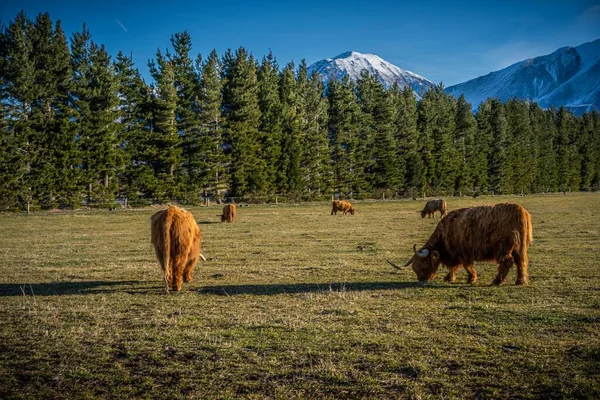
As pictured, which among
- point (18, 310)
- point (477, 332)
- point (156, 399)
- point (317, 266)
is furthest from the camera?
point (317, 266)

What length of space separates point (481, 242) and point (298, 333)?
574 centimetres

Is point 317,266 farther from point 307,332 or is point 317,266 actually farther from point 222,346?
point 222,346

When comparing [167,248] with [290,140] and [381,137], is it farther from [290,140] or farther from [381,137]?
[381,137]

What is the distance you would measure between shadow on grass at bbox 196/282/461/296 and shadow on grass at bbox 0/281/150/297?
68.5 inches

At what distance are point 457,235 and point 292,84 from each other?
57.7m

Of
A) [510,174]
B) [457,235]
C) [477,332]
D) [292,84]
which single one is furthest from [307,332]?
[510,174]

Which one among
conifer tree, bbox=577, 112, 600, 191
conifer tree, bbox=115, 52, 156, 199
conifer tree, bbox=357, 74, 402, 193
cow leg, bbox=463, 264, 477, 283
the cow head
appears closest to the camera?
cow leg, bbox=463, 264, 477, 283

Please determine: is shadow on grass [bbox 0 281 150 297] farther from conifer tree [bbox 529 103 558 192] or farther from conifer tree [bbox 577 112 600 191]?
conifer tree [bbox 577 112 600 191]

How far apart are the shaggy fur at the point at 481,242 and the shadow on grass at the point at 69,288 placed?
724cm

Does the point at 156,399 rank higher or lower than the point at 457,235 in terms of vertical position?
lower

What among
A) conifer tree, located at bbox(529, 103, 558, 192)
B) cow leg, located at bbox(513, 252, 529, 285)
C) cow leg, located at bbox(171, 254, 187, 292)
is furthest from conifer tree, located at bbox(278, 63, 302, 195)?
conifer tree, located at bbox(529, 103, 558, 192)

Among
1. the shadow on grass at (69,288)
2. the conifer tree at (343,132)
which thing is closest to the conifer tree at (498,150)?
the conifer tree at (343,132)

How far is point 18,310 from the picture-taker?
792cm

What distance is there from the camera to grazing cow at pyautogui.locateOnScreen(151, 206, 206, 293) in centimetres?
925
